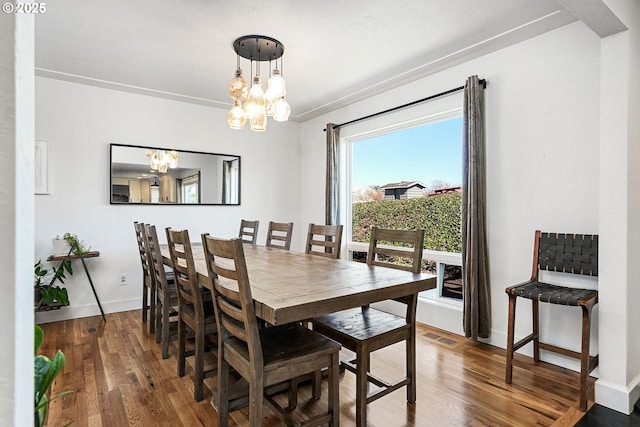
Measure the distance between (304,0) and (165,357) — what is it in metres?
2.70

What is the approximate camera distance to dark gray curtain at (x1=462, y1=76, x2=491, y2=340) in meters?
2.79

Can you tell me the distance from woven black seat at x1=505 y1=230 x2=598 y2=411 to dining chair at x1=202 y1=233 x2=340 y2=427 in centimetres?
134

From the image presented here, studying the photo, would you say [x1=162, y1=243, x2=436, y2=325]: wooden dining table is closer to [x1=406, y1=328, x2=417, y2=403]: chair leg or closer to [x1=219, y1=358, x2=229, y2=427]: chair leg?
[x1=406, y1=328, x2=417, y2=403]: chair leg

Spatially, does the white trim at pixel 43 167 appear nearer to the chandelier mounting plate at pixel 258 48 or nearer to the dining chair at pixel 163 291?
the dining chair at pixel 163 291

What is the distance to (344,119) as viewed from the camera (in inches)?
171

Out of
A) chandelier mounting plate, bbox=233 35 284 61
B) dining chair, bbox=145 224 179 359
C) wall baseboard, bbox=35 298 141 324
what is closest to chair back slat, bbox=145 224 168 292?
Result: dining chair, bbox=145 224 179 359

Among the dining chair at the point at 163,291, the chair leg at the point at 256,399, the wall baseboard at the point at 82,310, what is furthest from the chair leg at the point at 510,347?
the wall baseboard at the point at 82,310

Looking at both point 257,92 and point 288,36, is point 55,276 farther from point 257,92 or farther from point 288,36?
point 288,36

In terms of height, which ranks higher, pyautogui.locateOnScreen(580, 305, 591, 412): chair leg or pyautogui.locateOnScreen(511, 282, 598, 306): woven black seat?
pyautogui.locateOnScreen(511, 282, 598, 306): woven black seat

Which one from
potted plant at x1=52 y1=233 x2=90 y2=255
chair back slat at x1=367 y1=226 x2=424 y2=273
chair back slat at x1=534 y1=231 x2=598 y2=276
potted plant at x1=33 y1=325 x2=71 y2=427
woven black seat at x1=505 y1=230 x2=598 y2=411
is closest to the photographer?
potted plant at x1=33 y1=325 x2=71 y2=427

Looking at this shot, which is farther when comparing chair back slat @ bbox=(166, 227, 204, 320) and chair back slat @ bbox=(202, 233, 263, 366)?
chair back slat @ bbox=(166, 227, 204, 320)

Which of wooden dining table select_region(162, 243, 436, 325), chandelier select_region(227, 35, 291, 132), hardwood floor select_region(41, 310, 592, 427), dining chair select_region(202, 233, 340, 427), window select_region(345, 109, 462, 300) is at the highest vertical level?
chandelier select_region(227, 35, 291, 132)

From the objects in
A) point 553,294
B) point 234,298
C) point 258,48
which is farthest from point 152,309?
point 553,294

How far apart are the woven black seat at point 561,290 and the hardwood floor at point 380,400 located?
175 mm
